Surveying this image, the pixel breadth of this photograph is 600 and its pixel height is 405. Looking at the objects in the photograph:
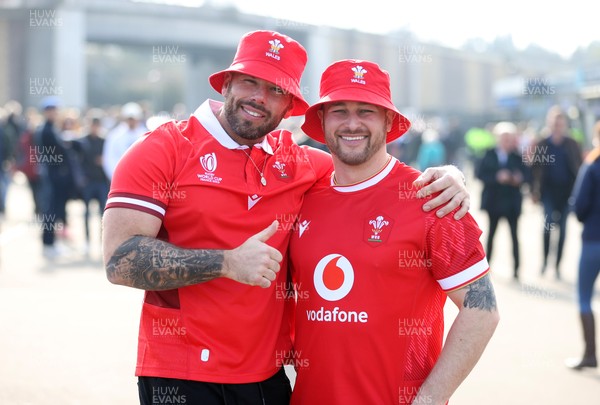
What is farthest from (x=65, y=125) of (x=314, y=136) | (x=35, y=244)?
(x=314, y=136)

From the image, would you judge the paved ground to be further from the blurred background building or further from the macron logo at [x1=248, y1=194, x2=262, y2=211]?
the blurred background building

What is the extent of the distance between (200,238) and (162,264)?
0.24 m

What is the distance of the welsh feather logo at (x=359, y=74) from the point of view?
3.66m

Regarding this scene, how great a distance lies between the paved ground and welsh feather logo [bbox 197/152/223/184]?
319 centimetres

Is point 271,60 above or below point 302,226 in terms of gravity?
above

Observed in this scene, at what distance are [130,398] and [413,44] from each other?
50546mm

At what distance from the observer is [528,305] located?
31.6 feet

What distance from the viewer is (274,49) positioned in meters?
3.80

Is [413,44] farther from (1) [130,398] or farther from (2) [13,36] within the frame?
(1) [130,398]

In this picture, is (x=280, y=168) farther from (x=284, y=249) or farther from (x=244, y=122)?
(x=284, y=249)

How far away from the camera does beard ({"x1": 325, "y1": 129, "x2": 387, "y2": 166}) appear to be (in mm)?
3623

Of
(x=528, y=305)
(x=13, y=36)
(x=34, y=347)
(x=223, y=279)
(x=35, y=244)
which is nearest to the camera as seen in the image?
(x=223, y=279)

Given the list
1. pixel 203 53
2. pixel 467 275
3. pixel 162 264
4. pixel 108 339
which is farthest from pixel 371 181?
pixel 203 53

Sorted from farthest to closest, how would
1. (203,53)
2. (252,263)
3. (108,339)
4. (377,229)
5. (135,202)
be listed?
(203,53), (108,339), (377,229), (135,202), (252,263)
